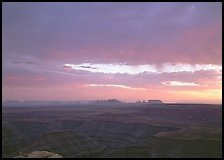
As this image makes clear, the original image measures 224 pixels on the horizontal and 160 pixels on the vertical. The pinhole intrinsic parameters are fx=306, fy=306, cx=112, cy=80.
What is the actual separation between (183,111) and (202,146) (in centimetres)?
6930

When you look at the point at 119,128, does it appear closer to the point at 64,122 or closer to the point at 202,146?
the point at 64,122

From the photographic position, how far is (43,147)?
193 feet

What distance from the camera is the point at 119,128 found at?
88188 mm

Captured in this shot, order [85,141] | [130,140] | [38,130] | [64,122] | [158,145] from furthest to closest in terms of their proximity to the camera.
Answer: [64,122] < [38,130] < [130,140] < [85,141] < [158,145]

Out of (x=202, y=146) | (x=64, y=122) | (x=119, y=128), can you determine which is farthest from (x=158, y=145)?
(x=64, y=122)

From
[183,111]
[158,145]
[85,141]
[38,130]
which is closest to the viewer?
[158,145]

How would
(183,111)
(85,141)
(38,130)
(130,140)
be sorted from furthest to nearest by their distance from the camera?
(183,111)
(38,130)
(130,140)
(85,141)

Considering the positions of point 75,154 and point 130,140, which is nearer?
point 75,154

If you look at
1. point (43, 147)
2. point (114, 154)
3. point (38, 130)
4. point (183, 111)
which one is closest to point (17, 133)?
point (38, 130)

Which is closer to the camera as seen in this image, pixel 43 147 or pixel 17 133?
pixel 43 147

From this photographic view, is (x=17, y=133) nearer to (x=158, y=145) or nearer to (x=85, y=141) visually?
(x=85, y=141)

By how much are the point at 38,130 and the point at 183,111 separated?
6181cm

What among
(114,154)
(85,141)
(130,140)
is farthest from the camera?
(130,140)

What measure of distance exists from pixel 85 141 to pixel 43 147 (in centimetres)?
1075
